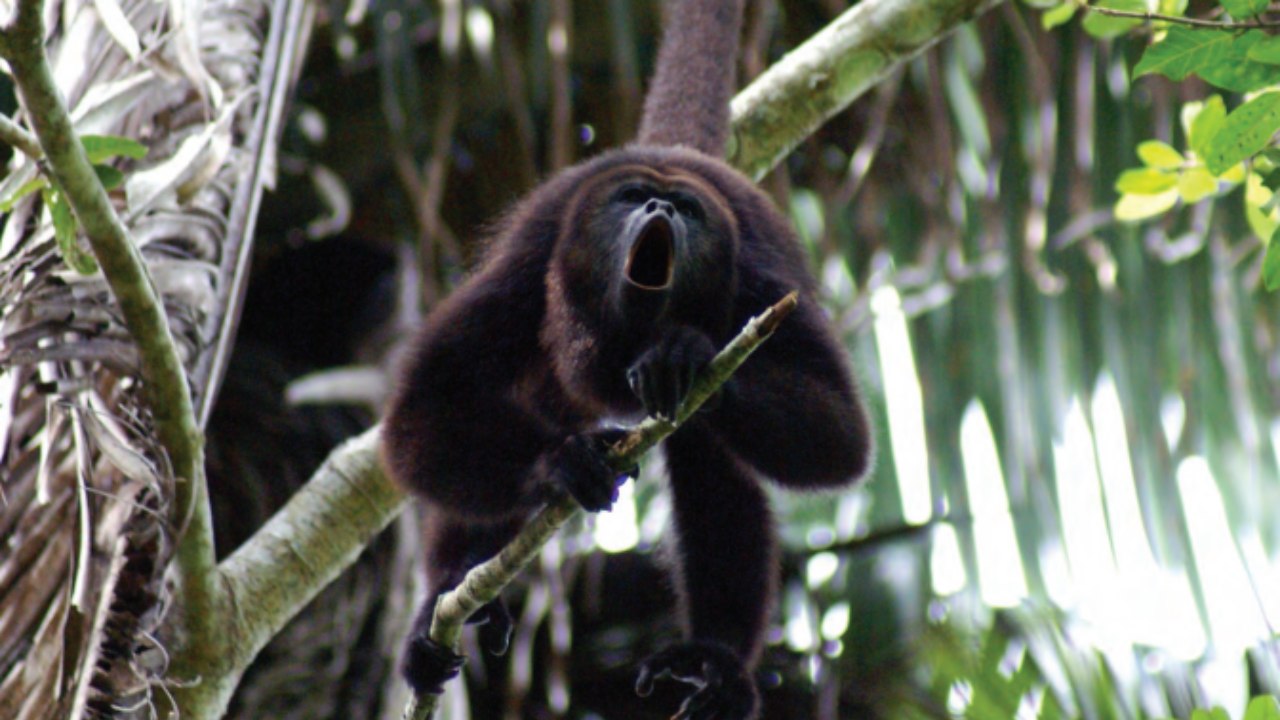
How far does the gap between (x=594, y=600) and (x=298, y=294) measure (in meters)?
1.50

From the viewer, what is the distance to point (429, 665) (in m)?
2.23

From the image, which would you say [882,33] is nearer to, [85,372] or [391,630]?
[85,372]

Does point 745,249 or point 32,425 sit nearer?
point 32,425

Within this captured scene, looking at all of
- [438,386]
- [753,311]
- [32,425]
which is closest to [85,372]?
[32,425]

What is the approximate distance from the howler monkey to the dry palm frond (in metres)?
0.40

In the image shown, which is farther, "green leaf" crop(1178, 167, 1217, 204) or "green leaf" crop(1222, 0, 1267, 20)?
"green leaf" crop(1178, 167, 1217, 204)

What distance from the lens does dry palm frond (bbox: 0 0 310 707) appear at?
178 centimetres

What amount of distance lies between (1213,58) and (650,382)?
0.78m

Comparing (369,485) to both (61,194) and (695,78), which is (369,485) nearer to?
(61,194)

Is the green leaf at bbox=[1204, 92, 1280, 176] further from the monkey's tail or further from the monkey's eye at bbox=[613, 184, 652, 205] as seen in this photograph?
the monkey's tail

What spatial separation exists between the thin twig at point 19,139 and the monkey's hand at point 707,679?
3.89ft

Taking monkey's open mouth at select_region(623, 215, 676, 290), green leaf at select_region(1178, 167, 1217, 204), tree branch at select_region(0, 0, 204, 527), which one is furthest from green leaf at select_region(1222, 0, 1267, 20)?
tree branch at select_region(0, 0, 204, 527)

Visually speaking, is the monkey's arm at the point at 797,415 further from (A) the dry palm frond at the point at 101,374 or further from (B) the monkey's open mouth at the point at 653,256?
(A) the dry palm frond at the point at 101,374

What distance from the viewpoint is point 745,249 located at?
2.46 m
